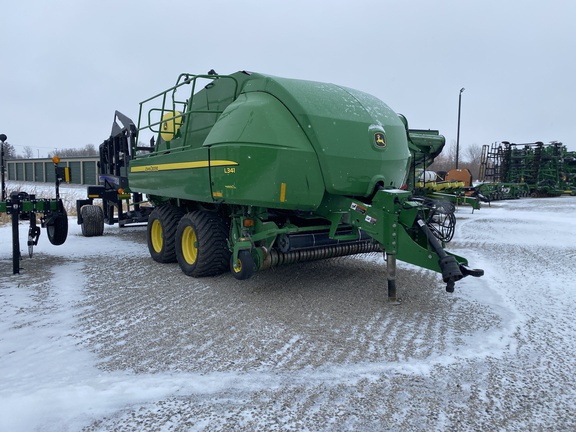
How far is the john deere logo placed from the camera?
17.1 ft

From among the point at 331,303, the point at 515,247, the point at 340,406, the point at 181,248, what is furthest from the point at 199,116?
the point at 515,247

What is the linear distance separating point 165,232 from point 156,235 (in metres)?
0.60

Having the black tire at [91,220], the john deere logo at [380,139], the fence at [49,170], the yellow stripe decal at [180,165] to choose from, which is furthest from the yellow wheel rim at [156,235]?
the fence at [49,170]

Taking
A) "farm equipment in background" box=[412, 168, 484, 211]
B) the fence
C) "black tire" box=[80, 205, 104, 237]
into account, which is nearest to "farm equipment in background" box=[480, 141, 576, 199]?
"farm equipment in background" box=[412, 168, 484, 211]

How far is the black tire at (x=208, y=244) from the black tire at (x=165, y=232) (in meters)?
0.86

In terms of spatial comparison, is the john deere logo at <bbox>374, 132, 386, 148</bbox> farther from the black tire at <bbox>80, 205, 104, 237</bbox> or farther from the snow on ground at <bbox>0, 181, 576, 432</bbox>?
the black tire at <bbox>80, 205, 104, 237</bbox>

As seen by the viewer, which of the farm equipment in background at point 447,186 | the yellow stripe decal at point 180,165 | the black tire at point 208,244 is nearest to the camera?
the yellow stripe decal at point 180,165

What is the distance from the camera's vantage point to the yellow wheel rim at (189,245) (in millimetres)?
6344

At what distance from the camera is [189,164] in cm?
586

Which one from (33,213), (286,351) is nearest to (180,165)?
(33,213)

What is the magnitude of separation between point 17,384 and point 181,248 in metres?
3.45

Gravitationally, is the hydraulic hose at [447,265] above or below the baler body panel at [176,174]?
below

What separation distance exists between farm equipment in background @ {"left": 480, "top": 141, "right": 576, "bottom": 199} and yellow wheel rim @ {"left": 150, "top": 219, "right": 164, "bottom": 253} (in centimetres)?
2459

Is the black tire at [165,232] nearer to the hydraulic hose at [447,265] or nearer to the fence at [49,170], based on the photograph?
the hydraulic hose at [447,265]
